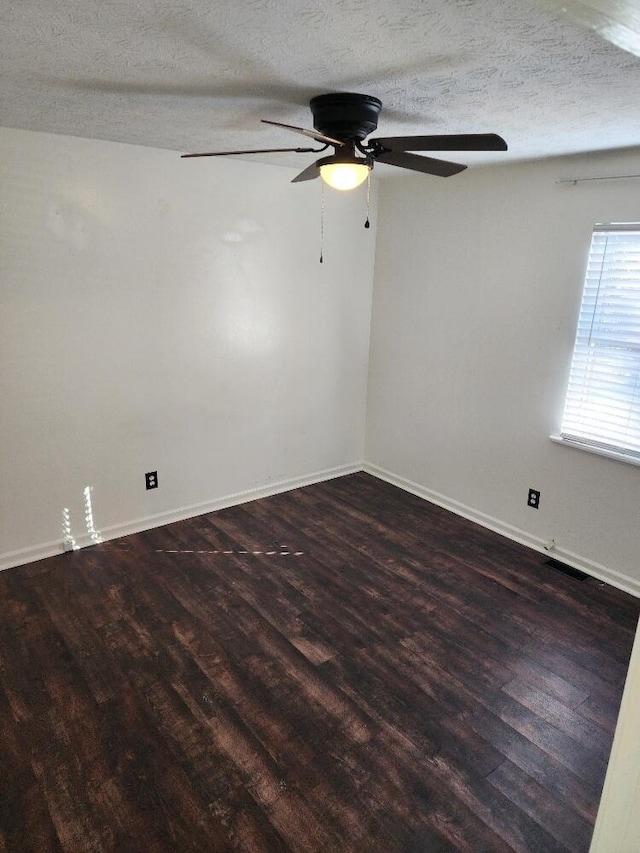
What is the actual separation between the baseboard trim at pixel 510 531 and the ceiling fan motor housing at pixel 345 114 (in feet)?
8.89

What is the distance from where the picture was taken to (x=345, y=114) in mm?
2014

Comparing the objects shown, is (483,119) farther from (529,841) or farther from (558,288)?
(529,841)

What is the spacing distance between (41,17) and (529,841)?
9.21 ft

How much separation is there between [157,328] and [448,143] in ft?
7.12

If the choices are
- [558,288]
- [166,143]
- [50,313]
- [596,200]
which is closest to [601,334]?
[558,288]

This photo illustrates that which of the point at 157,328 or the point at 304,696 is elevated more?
the point at 157,328

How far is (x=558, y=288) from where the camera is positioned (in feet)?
10.5

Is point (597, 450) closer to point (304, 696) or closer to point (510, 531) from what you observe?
point (510, 531)

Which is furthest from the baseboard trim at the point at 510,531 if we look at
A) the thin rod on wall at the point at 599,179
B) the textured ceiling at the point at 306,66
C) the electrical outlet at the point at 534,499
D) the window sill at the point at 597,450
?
the textured ceiling at the point at 306,66

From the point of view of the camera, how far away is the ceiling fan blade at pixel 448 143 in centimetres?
177

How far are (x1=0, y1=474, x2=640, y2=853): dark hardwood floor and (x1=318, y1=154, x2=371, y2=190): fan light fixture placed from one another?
207cm

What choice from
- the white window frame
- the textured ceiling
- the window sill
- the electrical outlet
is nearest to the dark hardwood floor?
the electrical outlet

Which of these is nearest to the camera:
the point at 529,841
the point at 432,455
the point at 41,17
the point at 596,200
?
the point at 41,17

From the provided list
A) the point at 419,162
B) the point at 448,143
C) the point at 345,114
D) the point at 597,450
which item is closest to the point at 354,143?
the point at 345,114
